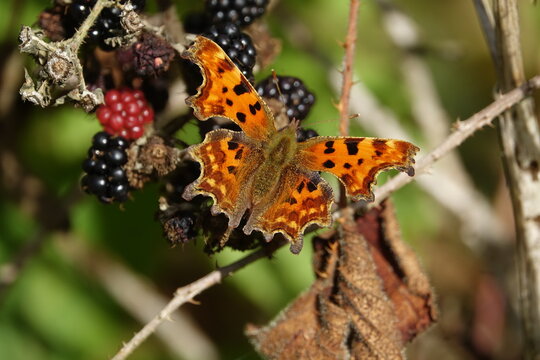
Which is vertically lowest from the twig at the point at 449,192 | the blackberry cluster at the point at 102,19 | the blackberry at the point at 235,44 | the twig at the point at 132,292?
the twig at the point at 132,292

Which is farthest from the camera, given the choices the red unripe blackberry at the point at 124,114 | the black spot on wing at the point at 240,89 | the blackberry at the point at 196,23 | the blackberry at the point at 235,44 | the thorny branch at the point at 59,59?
the blackberry at the point at 196,23

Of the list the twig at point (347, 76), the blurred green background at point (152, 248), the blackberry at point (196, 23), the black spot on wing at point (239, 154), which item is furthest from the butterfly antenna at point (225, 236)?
the blurred green background at point (152, 248)

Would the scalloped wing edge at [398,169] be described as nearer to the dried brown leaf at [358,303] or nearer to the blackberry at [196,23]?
the dried brown leaf at [358,303]

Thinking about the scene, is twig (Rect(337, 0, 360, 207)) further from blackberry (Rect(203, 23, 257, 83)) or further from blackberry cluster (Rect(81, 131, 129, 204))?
blackberry cluster (Rect(81, 131, 129, 204))

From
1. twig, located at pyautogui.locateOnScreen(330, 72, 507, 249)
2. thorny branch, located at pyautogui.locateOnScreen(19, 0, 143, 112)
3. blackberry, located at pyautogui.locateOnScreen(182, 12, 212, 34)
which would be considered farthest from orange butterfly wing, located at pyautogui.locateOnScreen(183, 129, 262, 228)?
twig, located at pyautogui.locateOnScreen(330, 72, 507, 249)

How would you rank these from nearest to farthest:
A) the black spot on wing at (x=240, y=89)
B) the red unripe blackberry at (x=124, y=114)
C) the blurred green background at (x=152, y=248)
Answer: the black spot on wing at (x=240, y=89), the red unripe blackberry at (x=124, y=114), the blurred green background at (x=152, y=248)

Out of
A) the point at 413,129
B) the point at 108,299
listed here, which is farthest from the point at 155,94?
the point at 413,129
